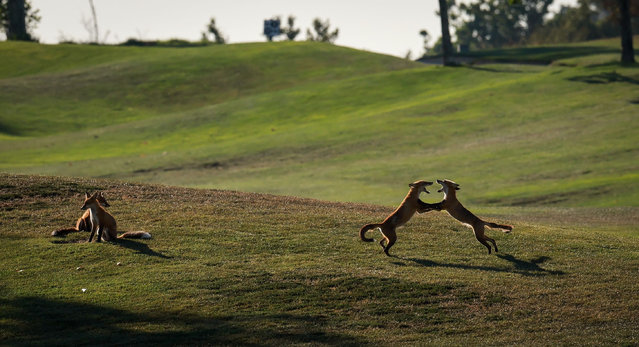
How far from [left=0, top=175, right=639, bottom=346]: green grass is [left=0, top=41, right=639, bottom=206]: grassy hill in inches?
552

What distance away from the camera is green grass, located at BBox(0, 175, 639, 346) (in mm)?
13344

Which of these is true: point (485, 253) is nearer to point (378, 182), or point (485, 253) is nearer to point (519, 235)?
point (519, 235)

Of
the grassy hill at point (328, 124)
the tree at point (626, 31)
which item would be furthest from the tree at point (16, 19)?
the tree at point (626, 31)

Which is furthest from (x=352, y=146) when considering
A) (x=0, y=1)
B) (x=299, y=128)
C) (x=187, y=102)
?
(x=0, y=1)

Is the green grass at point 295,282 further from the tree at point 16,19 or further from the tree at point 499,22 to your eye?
the tree at point 499,22

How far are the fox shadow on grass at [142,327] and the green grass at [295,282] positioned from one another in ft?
0.11

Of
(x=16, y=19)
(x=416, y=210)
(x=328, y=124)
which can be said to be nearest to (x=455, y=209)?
(x=416, y=210)

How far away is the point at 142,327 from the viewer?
13367 mm

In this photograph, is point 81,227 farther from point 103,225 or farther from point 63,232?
point 103,225

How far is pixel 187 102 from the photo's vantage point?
225 ft

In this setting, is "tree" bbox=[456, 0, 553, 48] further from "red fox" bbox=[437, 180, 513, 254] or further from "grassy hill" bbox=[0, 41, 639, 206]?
"red fox" bbox=[437, 180, 513, 254]

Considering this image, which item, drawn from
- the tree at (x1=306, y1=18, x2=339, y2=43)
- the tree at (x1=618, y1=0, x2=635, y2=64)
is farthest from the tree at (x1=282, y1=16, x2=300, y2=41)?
the tree at (x1=618, y1=0, x2=635, y2=64)

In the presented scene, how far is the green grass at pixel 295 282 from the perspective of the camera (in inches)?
525

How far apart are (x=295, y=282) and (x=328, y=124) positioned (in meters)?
39.2
